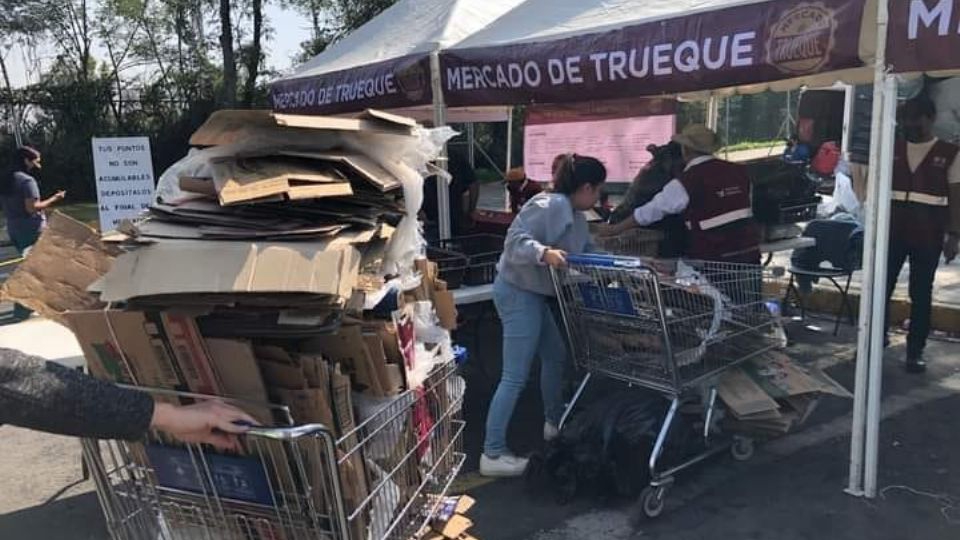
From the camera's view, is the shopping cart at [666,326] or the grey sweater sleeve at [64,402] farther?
the shopping cart at [666,326]

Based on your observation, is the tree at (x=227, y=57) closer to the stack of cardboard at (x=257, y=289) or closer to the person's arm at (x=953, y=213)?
the person's arm at (x=953, y=213)

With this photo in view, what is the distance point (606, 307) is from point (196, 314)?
8.19ft

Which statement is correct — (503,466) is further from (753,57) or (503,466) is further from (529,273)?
(753,57)

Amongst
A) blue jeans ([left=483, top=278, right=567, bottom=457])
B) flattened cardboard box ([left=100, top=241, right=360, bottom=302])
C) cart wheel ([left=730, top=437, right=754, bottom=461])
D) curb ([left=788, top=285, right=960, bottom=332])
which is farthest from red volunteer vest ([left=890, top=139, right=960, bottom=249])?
flattened cardboard box ([left=100, top=241, right=360, bottom=302])

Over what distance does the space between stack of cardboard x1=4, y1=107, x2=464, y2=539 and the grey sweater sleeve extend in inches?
14.0

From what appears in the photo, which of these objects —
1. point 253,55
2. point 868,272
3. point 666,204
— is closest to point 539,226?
point 666,204

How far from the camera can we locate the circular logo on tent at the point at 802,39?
11.8ft

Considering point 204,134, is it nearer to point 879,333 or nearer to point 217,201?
point 217,201

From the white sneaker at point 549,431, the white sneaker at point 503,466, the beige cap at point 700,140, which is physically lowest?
the white sneaker at point 503,466

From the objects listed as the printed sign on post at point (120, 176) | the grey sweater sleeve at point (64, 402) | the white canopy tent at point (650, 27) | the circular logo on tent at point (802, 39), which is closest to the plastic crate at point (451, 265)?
the white canopy tent at point (650, 27)

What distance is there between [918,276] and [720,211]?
2.05m

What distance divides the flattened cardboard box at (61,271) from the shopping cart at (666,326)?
2.30 meters

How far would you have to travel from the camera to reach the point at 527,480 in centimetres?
430

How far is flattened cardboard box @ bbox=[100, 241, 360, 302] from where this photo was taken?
1.87 m
